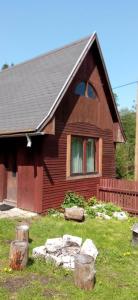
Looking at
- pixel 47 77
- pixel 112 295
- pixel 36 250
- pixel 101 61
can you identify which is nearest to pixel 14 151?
pixel 47 77

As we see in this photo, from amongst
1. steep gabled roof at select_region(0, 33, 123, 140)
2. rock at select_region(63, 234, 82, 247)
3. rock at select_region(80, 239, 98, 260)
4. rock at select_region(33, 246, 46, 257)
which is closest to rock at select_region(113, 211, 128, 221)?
steep gabled roof at select_region(0, 33, 123, 140)

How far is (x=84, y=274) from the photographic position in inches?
247

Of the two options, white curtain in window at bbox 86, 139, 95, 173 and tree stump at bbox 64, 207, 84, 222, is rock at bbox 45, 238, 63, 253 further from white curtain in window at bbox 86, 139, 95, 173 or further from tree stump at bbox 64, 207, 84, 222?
white curtain in window at bbox 86, 139, 95, 173

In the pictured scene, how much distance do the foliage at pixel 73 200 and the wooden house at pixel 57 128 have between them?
230 mm

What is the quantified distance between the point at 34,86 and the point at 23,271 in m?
9.11

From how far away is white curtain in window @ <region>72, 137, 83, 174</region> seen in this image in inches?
559

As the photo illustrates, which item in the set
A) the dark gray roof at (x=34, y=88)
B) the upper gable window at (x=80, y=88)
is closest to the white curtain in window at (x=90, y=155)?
the upper gable window at (x=80, y=88)

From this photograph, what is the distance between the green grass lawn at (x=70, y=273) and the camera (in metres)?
6.03

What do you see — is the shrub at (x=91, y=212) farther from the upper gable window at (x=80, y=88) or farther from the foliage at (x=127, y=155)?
the foliage at (x=127, y=155)

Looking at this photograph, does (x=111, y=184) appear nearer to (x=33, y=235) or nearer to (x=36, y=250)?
(x=33, y=235)

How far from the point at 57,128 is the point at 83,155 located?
7.49 feet

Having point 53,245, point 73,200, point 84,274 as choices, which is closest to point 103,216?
point 73,200

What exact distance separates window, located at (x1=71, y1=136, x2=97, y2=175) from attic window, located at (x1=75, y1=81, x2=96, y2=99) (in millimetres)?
1884

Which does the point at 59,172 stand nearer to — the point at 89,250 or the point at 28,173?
the point at 28,173
